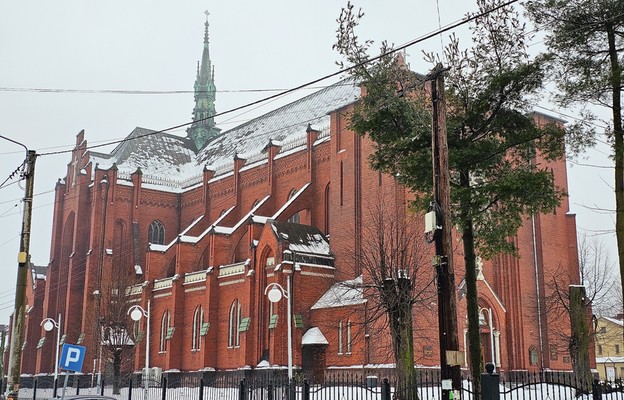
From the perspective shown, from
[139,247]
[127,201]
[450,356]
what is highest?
[127,201]

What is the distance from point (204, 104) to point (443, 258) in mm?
63009

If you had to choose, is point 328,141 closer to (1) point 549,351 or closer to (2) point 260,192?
(2) point 260,192

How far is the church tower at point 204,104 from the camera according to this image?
69.6m

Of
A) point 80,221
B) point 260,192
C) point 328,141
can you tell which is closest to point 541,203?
point 328,141

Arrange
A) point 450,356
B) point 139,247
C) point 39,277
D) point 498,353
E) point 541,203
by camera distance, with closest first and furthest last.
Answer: point 450,356, point 541,203, point 498,353, point 139,247, point 39,277

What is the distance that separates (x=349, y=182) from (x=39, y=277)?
32.8 m

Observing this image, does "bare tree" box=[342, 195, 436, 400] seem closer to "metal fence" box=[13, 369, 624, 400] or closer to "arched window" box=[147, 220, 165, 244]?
"metal fence" box=[13, 369, 624, 400]

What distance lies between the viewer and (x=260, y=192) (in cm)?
4781

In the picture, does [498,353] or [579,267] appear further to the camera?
[579,267]

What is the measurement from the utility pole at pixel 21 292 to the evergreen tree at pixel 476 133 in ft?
30.6

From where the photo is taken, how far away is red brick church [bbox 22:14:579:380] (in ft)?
120

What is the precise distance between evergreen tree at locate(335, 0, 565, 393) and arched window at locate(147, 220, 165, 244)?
39422mm

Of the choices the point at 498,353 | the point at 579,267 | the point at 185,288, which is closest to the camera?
the point at 498,353

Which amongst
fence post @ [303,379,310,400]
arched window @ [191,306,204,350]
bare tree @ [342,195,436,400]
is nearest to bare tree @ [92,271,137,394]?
arched window @ [191,306,204,350]
